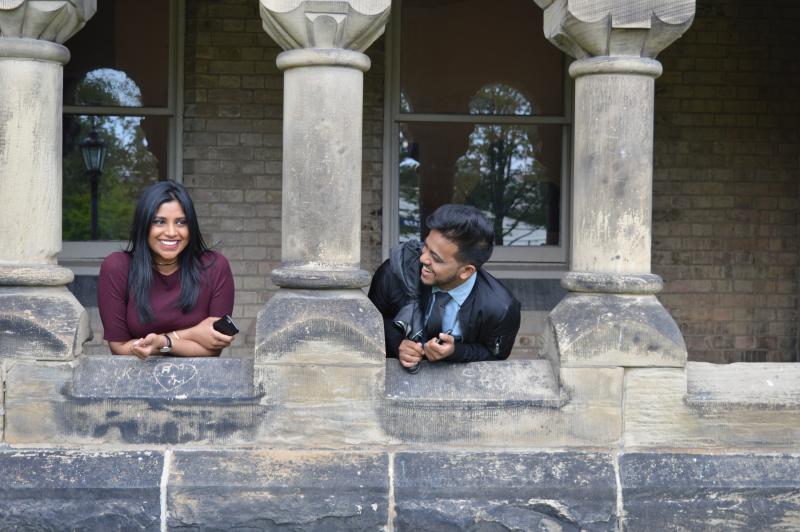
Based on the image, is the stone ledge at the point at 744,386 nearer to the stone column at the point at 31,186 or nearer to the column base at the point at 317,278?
the column base at the point at 317,278

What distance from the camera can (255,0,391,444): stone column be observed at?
399 cm

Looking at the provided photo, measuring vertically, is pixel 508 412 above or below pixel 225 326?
below

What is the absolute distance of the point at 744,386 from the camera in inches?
165

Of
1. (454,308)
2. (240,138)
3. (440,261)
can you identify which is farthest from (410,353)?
(240,138)

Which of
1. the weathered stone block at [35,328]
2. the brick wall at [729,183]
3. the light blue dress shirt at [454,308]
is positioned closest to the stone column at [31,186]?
the weathered stone block at [35,328]

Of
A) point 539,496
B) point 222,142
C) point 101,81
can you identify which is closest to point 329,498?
point 539,496

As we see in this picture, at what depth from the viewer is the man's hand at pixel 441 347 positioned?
3.96 m

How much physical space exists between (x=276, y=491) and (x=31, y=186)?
58.9 inches

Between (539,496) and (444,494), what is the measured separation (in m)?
0.36

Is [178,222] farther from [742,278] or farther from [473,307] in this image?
[742,278]

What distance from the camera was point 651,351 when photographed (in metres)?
4.05

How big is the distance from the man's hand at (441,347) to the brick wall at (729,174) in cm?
354

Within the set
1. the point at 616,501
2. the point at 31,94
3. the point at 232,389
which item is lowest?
the point at 616,501

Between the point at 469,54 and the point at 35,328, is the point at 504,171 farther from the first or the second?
the point at 35,328
